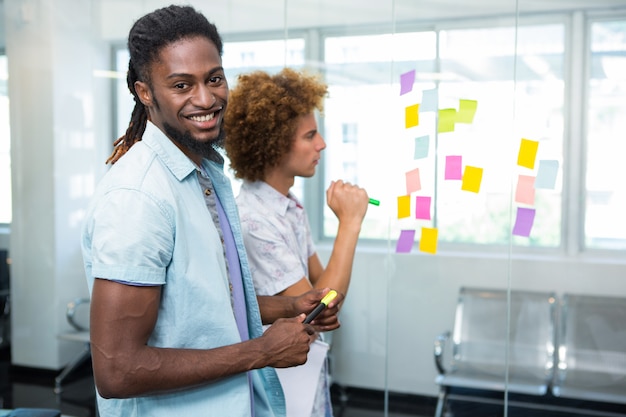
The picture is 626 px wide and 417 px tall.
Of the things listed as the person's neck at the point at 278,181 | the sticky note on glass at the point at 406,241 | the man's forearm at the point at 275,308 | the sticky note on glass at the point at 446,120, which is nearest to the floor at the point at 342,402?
the sticky note on glass at the point at 406,241

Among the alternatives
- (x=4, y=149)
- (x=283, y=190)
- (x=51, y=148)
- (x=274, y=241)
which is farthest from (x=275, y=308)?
(x=4, y=149)

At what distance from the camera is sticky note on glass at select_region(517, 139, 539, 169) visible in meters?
2.67

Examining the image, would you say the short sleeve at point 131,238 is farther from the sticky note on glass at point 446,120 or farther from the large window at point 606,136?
the large window at point 606,136

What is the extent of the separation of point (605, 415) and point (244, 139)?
2.13 metres

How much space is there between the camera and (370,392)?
3.07 meters

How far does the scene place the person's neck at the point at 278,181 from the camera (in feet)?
5.48

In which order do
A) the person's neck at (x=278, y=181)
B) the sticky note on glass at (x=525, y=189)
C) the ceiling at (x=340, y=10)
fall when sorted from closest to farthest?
1. the person's neck at (x=278, y=181)
2. the sticky note on glass at (x=525, y=189)
3. the ceiling at (x=340, y=10)

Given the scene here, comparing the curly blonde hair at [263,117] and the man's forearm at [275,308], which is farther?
the curly blonde hair at [263,117]

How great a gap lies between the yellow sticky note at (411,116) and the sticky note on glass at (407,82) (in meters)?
0.08

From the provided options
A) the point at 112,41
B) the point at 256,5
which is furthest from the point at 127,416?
the point at 112,41

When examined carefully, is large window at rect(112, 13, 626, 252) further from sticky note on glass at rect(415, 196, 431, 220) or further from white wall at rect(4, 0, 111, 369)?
white wall at rect(4, 0, 111, 369)

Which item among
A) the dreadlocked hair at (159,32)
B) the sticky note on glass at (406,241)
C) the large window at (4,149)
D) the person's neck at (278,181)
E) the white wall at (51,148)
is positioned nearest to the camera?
the dreadlocked hair at (159,32)

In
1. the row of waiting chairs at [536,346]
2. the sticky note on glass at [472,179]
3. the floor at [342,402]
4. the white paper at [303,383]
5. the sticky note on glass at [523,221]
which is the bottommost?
the floor at [342,402]

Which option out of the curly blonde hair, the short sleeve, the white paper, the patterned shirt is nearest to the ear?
the short sleeve
